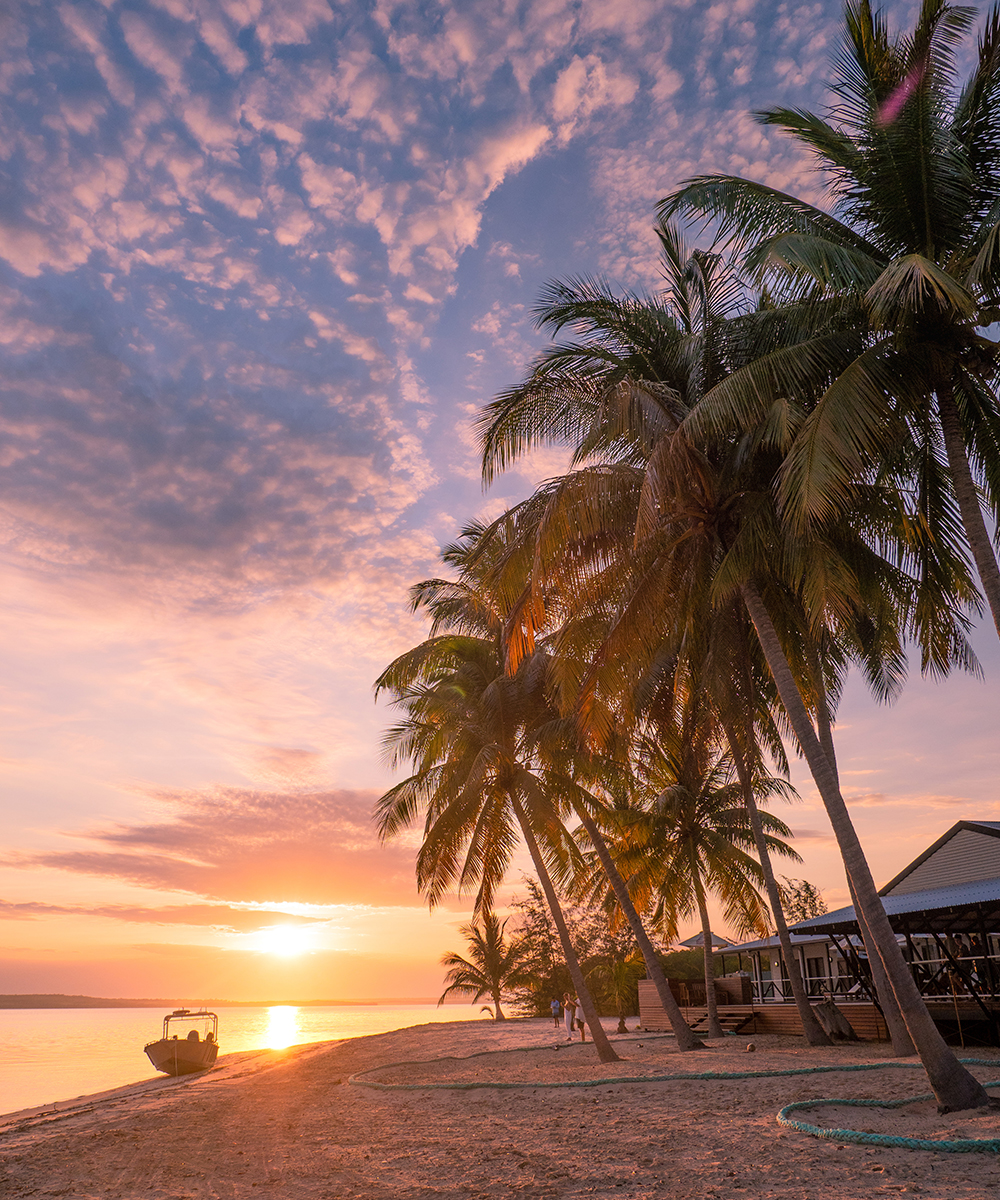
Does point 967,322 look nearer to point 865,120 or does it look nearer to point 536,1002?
point 865,120

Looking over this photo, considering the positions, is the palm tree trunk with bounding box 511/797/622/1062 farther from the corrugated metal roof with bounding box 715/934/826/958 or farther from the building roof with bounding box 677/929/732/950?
the building roof with bounding box 677/929/732/950

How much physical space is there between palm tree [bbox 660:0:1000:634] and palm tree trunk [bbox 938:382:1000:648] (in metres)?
0.02

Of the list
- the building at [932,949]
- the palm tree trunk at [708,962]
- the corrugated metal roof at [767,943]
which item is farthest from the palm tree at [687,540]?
the corrugated metal roof at [767,943]

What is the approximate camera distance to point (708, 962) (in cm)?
2098

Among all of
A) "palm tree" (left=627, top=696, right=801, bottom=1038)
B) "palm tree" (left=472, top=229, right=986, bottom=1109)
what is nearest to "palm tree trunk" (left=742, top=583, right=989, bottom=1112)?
"palm tree" (left=472, top=229, right=986, bottom=1109)

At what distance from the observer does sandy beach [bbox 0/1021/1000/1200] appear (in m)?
6.28

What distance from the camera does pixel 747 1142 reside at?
7242 millimetres

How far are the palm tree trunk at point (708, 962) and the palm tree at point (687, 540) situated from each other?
11.3 m

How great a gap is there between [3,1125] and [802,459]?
19.9 metres

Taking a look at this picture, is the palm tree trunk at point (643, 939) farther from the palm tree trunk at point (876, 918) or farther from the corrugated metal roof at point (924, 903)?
the palm tree trunk at point (876, 918)

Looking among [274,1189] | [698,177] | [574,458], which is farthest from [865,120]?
[274,1189]

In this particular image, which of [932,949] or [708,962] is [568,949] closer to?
[708,962]

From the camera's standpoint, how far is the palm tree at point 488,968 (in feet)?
145

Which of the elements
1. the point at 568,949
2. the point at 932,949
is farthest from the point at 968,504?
the point at 932,949
